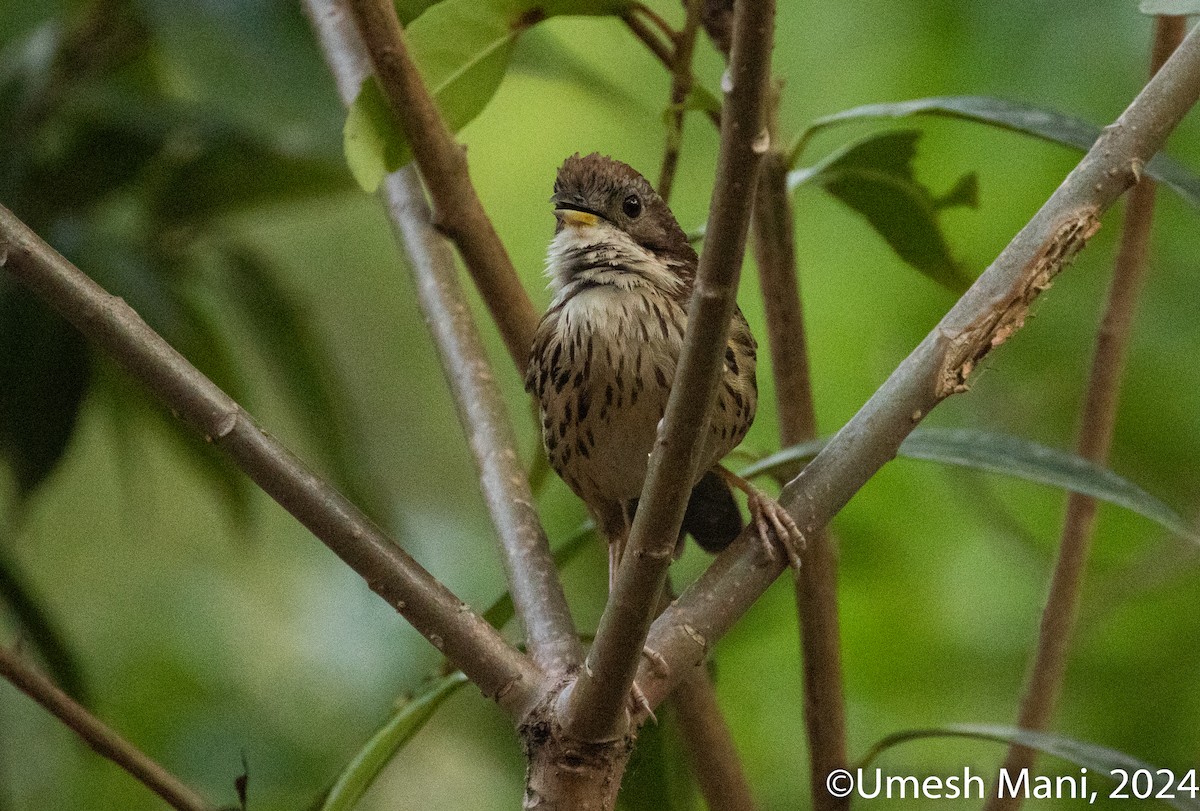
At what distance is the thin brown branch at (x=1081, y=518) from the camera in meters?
1.92

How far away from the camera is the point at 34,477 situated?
2266 mm

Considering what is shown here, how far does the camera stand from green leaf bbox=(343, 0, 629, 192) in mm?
1628

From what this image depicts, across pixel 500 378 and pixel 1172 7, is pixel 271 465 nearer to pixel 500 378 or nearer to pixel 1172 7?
pixel 1172 7

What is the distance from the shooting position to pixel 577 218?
5.62 feet

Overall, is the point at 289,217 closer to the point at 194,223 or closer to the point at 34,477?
the point at 194,223

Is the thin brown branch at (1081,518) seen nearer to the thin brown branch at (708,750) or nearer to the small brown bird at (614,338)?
the thin brown branch at (708,750)

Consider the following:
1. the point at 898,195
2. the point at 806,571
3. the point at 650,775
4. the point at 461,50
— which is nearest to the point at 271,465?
the point at 461,50

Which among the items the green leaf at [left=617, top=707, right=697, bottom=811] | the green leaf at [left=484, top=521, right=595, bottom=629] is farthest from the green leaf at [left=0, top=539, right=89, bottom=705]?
the green leaf at [left=617, top=707, right=697, bottom=811]

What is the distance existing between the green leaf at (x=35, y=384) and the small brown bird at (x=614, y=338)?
99 cm

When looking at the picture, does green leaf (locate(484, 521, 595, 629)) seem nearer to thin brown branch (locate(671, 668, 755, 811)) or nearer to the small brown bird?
the small brown bird

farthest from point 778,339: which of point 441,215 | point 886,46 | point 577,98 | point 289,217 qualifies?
point 289,217

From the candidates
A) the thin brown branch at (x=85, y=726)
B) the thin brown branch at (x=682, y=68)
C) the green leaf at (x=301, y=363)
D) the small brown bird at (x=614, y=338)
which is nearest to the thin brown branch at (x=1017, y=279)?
the small brown bird at (x=614, y=338)

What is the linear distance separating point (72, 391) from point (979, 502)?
1945 millimetres

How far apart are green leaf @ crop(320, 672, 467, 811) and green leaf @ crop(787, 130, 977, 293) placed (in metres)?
0.85
